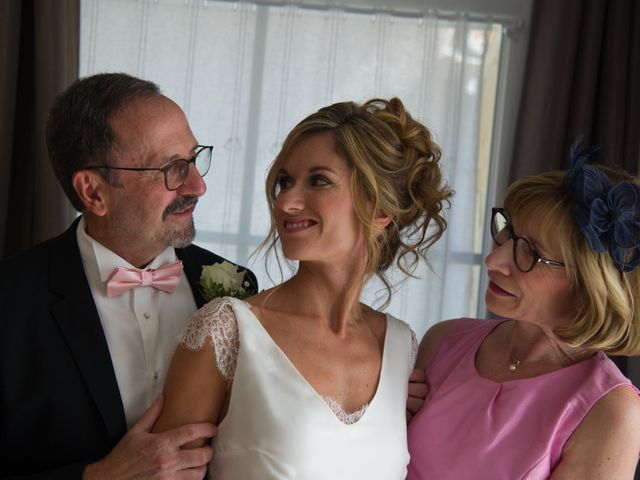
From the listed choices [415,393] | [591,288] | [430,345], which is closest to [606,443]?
[591,288]

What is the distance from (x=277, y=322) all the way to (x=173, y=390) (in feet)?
1.02

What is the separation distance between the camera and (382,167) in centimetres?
203

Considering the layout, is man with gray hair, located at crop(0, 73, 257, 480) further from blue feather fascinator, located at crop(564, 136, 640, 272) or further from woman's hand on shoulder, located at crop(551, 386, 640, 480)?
blue feather fascinator, located at crop(564, 136, 640, 272)

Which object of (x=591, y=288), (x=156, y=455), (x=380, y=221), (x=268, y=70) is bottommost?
(x=156, y=455)

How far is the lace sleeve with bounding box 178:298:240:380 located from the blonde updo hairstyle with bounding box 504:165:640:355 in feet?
2.59

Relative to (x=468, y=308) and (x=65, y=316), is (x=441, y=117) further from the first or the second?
(x=65, y=316)

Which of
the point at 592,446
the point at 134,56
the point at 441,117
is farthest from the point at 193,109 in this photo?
the point at 592,446

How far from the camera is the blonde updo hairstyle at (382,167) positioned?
2002mm

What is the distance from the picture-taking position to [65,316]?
6.69ft

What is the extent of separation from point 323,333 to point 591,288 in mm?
671

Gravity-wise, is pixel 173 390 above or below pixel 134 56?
below

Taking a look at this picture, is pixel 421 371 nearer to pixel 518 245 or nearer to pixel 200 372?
pixel 518 245

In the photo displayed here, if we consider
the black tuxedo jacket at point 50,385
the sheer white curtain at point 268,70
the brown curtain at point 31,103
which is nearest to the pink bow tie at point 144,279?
the black tuxedo jacket at point 50,385

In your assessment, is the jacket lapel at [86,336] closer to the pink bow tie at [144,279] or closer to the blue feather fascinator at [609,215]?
the pink bow tie at [144,279]
